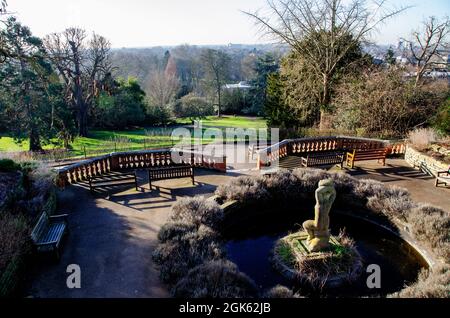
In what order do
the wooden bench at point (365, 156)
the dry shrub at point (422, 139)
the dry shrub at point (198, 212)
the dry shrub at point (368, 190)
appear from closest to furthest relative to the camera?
1. the dry shrub at point (198, 212)
2. the dry shrub at point (368, 190)
3. the wooden bench at point (365, 156)
4. the dry shrub at point (422, 139)

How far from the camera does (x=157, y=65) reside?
58.4 m

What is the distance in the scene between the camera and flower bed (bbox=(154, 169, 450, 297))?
17.0 ft

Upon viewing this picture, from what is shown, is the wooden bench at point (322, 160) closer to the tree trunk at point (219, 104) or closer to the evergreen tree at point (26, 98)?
the evergreen tree at point (26, 98)

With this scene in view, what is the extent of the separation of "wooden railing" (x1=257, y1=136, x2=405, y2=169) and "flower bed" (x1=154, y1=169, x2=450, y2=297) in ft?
11.3

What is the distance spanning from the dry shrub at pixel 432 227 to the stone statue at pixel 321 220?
2.35 m

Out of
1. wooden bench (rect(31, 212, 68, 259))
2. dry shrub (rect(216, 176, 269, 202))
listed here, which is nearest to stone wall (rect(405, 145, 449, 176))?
dry shrub (rect(216, 176, 269, 202))

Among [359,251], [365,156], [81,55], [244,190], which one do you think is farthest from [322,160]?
[81,55]

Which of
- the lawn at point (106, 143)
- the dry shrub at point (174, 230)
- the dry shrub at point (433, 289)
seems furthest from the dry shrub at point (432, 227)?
the lawn at point (106, 143)

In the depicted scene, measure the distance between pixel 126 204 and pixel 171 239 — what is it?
2829 mm

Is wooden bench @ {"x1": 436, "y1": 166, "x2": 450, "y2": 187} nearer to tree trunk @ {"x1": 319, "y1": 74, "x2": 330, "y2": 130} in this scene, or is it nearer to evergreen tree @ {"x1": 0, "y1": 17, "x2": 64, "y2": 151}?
tree trunk @ {"x1": 319, "y1": 74, "x2": 330, "y2": 130}

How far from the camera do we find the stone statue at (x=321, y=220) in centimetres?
633

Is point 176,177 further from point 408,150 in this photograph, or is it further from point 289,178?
point 408,150
